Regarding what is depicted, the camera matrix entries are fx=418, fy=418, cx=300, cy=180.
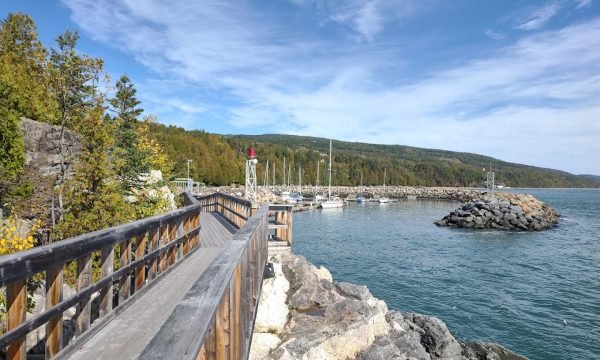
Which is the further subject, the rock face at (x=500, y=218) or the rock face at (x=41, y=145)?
the rock face at (x=500, y=218)

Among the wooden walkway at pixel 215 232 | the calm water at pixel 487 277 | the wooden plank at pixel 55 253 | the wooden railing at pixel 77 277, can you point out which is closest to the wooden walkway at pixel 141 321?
the wooden railing at pixel 77 277

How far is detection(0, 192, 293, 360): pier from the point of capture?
6.61 ft

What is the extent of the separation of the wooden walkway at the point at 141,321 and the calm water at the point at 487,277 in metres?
11.9

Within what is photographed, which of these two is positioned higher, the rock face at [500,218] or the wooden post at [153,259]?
the wooden post at [153,259]

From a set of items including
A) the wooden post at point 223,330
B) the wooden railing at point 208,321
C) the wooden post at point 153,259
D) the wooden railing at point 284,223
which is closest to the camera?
the wooden railing at point 208,321

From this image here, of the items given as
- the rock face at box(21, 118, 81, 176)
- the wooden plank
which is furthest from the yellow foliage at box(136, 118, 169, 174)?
the wooden plank

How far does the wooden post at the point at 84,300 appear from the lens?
3861 mm

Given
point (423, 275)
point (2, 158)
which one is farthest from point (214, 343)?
point (423, 275)

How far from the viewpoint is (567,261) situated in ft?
93.7

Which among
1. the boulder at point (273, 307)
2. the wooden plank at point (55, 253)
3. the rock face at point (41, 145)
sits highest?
the rock face at point (41, 145)

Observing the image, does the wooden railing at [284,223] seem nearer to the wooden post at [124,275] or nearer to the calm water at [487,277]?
the wooden post at [124,275]

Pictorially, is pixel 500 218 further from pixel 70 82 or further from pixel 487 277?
pixel 70 82

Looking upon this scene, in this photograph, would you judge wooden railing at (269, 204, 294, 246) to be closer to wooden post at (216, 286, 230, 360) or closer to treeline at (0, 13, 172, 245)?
treeline at (0, 13, 172, 245)

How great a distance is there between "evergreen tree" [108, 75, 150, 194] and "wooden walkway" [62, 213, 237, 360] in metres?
7.95
